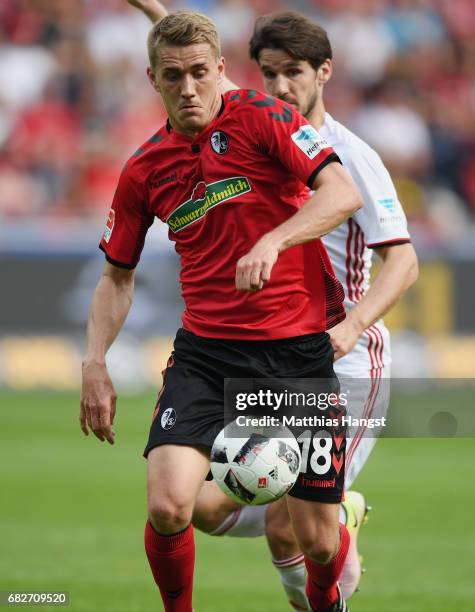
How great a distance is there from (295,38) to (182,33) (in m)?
1.19

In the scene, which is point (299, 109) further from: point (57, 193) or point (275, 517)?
point (57, 193)

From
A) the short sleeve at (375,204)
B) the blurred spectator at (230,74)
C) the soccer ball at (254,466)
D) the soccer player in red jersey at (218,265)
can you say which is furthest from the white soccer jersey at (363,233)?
the blurred spectator at (230,74)

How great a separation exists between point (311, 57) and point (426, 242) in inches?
321

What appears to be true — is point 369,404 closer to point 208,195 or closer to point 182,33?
point 208,195

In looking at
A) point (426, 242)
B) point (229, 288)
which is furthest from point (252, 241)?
point (426, 242)

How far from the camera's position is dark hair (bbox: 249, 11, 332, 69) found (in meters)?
6.01

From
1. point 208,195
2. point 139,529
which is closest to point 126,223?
point 208,195

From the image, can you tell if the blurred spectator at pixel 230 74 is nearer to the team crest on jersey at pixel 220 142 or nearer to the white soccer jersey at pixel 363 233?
the white soccer jersey at pixel 363 233

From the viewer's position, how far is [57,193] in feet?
50.0

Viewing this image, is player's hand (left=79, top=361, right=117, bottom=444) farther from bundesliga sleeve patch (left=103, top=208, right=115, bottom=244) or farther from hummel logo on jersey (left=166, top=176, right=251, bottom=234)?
hummel logo on jersey (left=166, top=176, right=251, bottom=234)

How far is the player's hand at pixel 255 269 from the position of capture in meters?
4.46

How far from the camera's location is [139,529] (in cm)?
880

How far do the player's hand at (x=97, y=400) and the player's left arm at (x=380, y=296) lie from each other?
39.0 inches

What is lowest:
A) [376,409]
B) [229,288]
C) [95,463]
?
[95,463]
